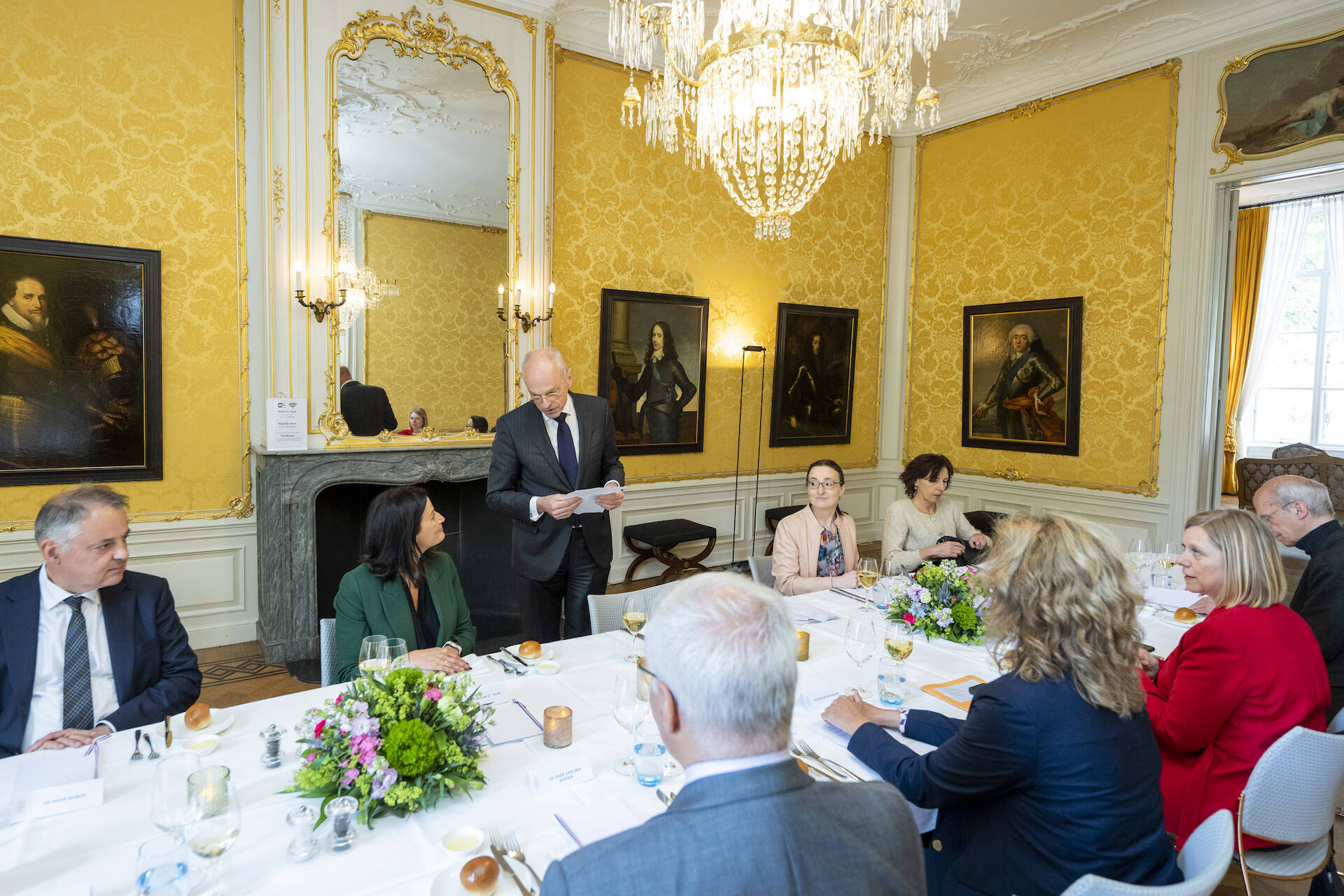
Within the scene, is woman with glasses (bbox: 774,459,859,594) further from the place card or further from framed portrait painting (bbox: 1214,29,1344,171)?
framed portrait painting (bbox: 1214,29,1344,171)

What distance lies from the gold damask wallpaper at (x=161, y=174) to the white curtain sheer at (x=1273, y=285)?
42.1 ft

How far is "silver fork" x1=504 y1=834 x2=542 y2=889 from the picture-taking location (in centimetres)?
145

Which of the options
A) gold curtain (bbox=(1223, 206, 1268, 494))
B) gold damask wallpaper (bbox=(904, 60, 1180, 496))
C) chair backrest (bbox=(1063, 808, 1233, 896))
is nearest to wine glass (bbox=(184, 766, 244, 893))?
chair backrest (bbox=(1063, 808, 1233, 896))

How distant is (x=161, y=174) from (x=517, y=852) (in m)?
4.97

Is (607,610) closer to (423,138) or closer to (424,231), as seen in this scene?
(424,231)

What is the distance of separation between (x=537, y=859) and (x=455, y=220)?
15.7 feet

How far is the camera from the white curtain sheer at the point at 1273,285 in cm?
1075

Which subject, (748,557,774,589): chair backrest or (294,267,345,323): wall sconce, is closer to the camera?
(748,557,774,589): chair backrest

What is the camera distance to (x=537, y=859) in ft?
4.95

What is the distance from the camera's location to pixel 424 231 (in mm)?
5379

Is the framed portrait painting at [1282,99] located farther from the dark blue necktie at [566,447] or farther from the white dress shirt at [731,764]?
the white dress shirt at [731,764]

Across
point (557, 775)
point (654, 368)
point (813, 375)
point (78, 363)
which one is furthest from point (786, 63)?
point (813, 375)

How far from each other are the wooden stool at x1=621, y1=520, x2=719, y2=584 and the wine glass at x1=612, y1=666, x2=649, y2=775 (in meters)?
4.52

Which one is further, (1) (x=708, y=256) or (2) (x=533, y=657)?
(1) (x=708, y=256)
